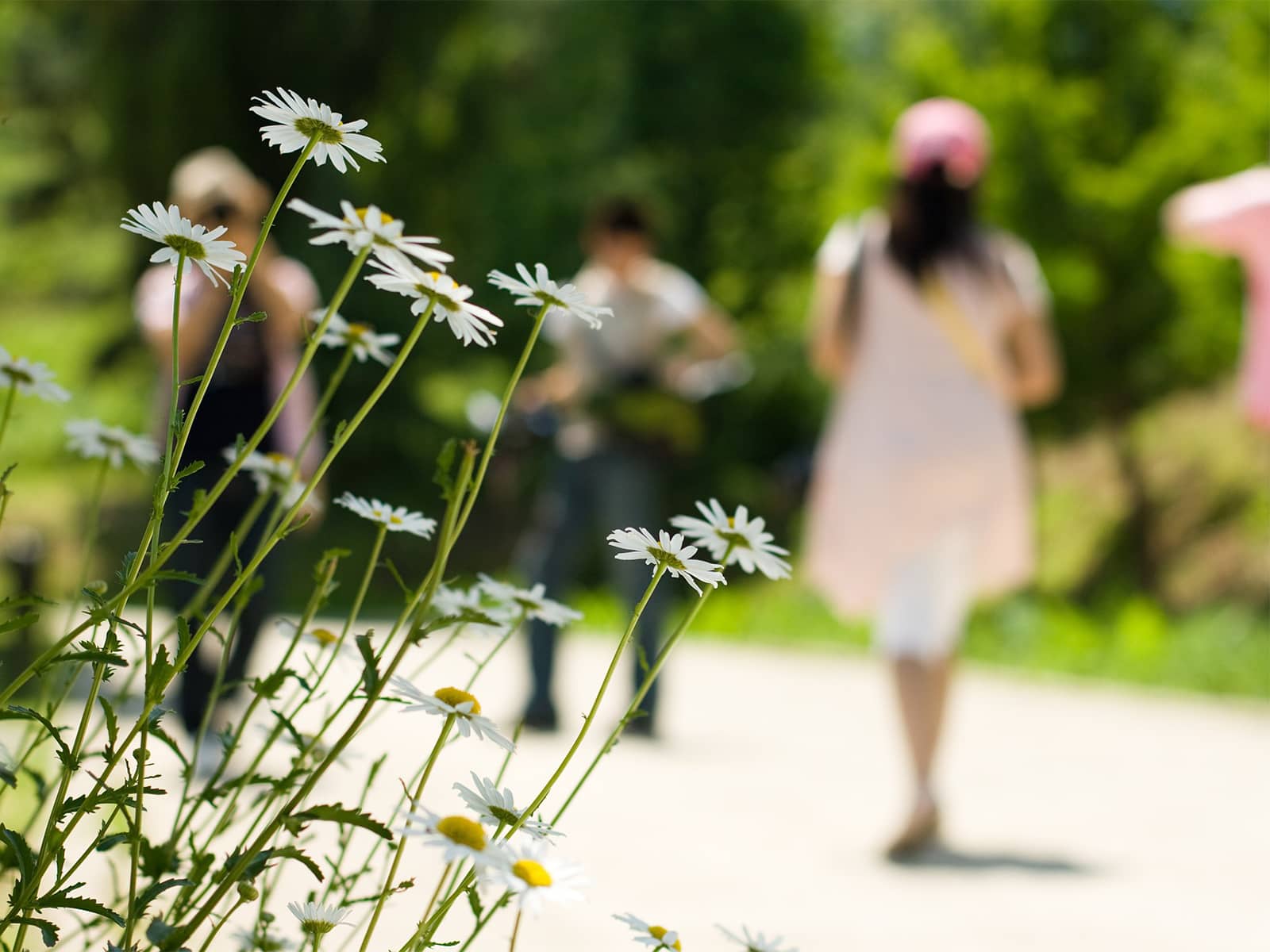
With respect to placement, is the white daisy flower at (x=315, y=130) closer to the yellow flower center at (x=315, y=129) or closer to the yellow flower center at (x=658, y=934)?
the yellow flower center at (x=315, y=129)

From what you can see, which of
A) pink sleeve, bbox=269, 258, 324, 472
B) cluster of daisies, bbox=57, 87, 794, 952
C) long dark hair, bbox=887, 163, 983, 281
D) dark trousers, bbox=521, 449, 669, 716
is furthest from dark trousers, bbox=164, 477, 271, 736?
cluster of daisies, bbox=57, 87, 794, 952

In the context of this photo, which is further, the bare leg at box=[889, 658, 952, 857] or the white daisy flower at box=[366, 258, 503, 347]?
the bare leg at box=[889, 658, 952, 857]

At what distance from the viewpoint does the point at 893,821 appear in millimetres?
4516

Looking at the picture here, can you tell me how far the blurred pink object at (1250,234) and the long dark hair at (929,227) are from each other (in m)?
0.52

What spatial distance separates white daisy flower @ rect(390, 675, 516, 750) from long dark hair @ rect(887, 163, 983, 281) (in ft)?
10.2

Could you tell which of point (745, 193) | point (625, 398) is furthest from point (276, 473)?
point (745, 193)

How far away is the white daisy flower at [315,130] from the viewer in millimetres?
1149

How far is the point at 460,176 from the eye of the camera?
1623cm

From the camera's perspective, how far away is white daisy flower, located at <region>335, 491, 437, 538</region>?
146 cm

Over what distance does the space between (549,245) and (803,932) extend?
1501 cm

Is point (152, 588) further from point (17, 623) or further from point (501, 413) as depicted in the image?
point (501, 413)

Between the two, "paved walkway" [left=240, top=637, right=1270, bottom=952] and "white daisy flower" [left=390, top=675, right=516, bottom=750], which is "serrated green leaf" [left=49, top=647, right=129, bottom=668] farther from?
"paved walkway" [left=240, top=637, right=1270, bottom=952]

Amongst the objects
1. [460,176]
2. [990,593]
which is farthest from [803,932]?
[460,176]

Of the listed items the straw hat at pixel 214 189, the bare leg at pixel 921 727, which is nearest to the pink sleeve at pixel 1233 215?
the bare leg at pixel 921 727
